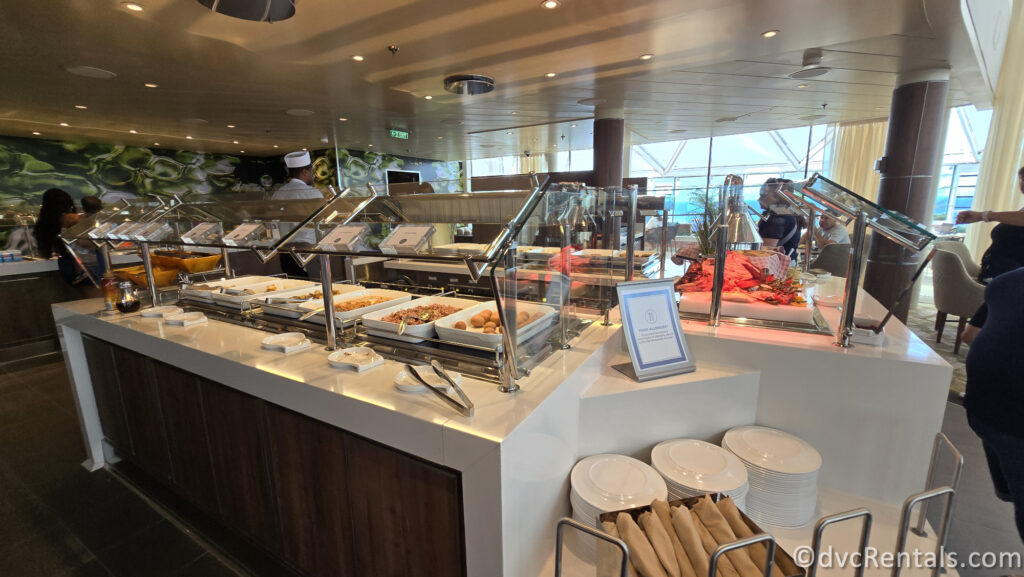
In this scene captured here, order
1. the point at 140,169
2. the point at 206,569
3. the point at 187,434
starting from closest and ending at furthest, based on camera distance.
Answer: the point at 206,569 < the point at 187,434 < the point at 140,169

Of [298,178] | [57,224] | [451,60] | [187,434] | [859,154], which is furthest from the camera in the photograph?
[859,154]

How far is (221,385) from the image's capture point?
1607 millimetres

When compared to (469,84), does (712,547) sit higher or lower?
lower

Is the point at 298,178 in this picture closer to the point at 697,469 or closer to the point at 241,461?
the point at 241,461

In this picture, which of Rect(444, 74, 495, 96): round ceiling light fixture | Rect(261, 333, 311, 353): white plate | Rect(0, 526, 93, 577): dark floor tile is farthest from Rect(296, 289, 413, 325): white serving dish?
Rect(444, 74, 495, 96): round ceiling light fixture

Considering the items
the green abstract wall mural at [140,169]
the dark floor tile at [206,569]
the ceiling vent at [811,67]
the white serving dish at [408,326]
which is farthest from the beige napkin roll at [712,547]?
the green abstract wall mural at [140,169]

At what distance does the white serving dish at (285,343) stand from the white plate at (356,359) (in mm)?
216

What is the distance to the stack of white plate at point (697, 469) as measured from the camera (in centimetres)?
130

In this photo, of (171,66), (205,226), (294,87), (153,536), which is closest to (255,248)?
(205,226)

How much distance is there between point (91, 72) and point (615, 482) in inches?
212

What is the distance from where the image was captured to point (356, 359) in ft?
4.58

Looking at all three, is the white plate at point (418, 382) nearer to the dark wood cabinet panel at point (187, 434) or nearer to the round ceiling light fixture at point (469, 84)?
the dark wood cabinet panel at point (187, 434)

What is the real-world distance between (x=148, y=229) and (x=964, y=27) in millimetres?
5567

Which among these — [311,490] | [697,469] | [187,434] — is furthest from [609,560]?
[187,434]
